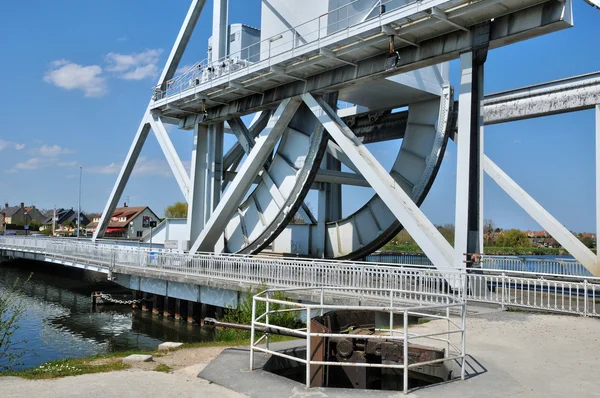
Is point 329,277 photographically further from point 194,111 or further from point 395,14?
point 194,111

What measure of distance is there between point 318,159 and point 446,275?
10126 millimetres

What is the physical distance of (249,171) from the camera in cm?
2462

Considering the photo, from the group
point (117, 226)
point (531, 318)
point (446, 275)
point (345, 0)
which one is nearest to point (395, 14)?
point (345, 0)

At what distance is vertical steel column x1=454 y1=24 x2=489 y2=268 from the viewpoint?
16156mm

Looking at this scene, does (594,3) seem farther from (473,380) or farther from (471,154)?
(473,380)

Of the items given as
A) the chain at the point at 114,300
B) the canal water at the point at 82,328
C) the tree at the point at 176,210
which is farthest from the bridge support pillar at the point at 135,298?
the tree at the point at 176,210

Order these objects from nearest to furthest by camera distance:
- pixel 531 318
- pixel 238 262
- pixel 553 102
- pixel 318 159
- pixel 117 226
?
pixel 531 318 < pixel 238 262 < pixel 553 102 < pixel 318 159 < pixel 117 226

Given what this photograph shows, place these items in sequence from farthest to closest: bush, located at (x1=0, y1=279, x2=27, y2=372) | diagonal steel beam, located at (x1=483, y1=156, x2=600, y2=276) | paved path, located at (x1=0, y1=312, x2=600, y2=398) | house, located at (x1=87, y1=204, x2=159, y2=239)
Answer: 1. house, located at (x1=87, y1=204, x2=159, y2=239)
2. diagonal steel beam, located at (x1=483, y1=156, x2=600, y2=276)
3. bush, located at (x1=0, y1=279, x2=27, y2=372)
4. paved path, located at (x1=0, y1=312, x2=600, y2=398)

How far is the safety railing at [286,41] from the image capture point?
21633mm

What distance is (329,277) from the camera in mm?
16578

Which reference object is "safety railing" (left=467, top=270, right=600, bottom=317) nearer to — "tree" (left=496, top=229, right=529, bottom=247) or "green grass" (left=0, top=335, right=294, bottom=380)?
"green grass" (left=0, top=335, right=294, bottom=380)

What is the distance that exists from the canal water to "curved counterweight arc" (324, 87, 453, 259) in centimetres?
936

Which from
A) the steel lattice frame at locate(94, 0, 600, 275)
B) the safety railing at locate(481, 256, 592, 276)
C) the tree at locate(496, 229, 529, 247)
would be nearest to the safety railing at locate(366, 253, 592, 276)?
the safety railing at locate(481, 256, 592, 276)

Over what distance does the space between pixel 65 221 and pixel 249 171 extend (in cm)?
10660
